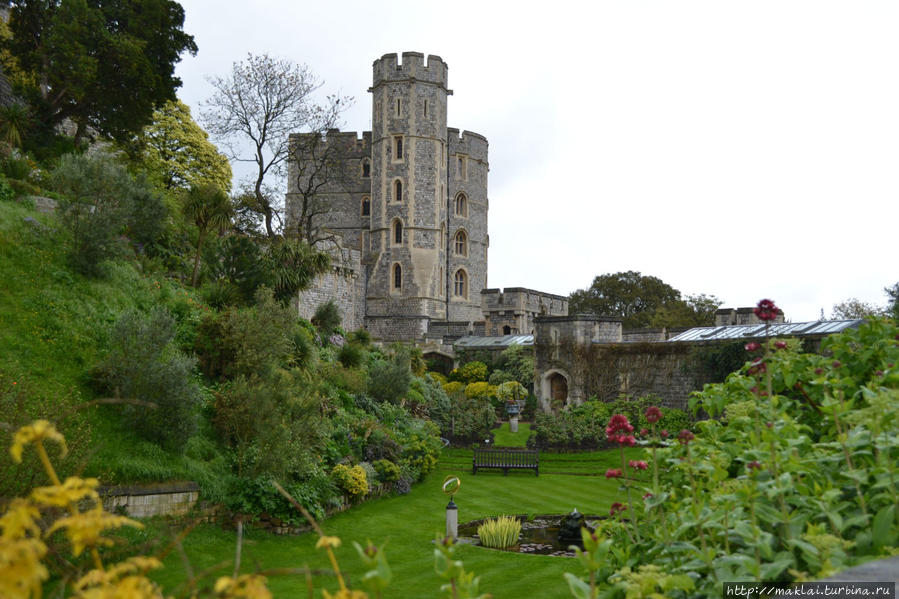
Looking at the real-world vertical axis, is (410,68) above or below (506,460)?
above

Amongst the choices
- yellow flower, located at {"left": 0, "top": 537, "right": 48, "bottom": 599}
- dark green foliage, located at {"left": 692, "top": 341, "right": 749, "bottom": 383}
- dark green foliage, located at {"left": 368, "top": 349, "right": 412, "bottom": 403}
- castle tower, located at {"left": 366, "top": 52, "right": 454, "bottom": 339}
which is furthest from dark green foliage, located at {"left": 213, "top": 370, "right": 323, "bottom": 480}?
castle tower, located at {"left": 366, "top": 52, "right": 454, "bottom": 339}

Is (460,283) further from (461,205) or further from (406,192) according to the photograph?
(406,192)

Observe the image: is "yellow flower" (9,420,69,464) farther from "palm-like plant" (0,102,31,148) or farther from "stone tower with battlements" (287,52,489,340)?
"stone tower with battlements" (287,52,489,340)

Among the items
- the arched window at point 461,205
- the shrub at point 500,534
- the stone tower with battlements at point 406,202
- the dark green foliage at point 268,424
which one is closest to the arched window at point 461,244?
the arched window at point 461,205

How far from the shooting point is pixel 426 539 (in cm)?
1084

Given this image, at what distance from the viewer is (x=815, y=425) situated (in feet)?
17.2

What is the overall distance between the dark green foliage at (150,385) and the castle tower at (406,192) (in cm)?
2904

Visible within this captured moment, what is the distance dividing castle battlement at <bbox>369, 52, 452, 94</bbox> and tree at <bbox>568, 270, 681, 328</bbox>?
2198 centimetres

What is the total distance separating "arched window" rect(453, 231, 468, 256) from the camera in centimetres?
4444

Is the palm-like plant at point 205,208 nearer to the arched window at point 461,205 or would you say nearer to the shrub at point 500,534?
the shrub at point 500,534

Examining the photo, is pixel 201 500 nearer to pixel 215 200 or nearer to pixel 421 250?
pixel 215 200

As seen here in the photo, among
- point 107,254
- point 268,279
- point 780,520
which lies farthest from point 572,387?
point 780,520

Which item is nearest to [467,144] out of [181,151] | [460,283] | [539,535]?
[460,283]

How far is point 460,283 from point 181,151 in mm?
20626
